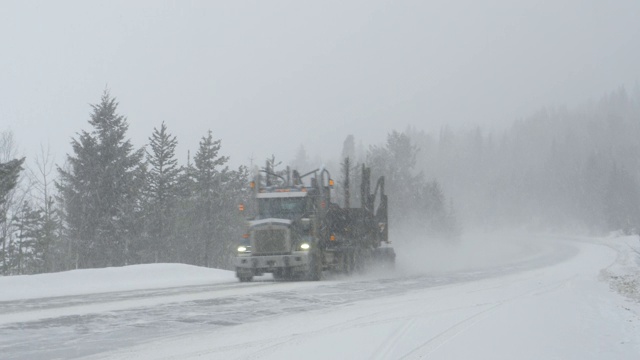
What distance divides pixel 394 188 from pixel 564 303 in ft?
180

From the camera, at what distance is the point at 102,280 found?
18766mm

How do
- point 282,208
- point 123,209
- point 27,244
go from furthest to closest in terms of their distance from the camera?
point 27,244 < point 123,209 < point 282,208

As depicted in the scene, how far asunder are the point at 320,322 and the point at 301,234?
33.7 ft

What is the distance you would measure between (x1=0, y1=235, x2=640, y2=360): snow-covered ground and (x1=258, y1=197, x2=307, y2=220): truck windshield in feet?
13.6

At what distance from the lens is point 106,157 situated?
140ft

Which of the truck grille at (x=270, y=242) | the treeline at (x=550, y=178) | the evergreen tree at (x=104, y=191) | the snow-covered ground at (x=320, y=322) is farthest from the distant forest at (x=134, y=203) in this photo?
the treeline at (x=550, y=178)

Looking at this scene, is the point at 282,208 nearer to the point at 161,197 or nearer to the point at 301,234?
the point at 301,234

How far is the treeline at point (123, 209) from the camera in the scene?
135ft

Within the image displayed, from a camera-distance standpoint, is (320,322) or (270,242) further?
(270,242)

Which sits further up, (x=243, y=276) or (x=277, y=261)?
(x=277, y=261)

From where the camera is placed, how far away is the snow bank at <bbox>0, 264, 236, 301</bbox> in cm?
1582

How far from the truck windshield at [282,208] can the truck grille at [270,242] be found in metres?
0.97

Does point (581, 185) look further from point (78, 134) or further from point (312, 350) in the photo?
point (312, 350)

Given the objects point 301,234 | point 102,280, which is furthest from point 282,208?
point 102,280
